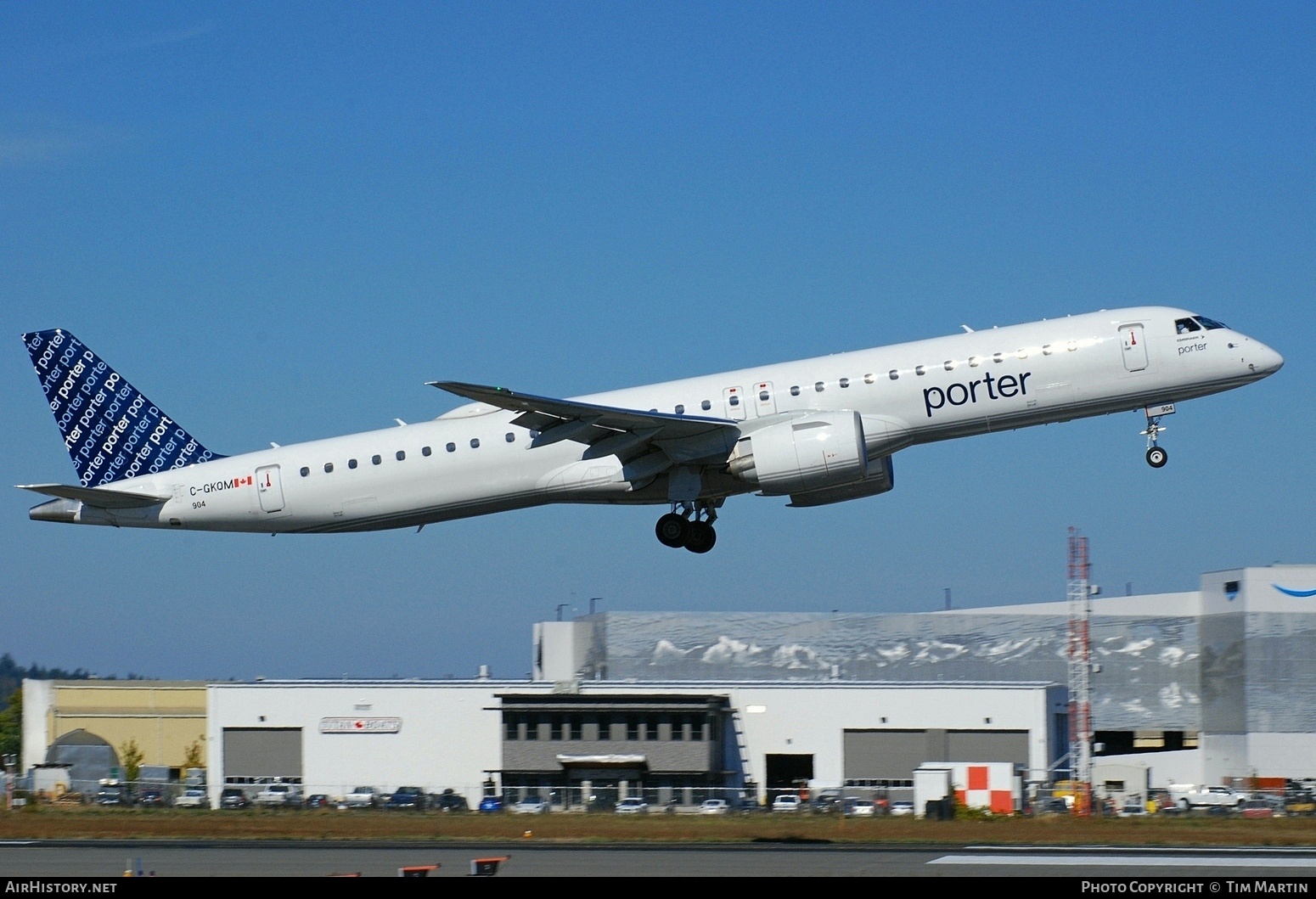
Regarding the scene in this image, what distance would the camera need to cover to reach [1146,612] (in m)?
89.6

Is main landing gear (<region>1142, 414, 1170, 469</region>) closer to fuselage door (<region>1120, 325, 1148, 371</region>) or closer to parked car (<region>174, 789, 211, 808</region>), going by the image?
fuselage door (<region>1120, 325, 1148, 371</region>)

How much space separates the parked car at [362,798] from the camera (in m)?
48.4

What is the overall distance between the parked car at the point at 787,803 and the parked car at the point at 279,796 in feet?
49.0

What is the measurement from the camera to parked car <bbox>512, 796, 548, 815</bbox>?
42397 mm

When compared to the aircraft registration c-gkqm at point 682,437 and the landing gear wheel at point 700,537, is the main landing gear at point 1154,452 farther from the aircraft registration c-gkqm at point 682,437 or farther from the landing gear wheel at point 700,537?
the landing gear wheel at point 700,537

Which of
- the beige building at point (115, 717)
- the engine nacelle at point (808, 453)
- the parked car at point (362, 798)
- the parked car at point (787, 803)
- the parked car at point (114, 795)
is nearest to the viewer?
the engine nacelle at point (808, 453)

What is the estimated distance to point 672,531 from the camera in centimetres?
3825

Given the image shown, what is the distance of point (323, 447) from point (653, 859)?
47.3 feet

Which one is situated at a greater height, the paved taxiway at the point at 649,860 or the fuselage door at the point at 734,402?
the fuselage door at the point at 734,402

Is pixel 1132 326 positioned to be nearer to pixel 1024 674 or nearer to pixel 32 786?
pixel 32 786

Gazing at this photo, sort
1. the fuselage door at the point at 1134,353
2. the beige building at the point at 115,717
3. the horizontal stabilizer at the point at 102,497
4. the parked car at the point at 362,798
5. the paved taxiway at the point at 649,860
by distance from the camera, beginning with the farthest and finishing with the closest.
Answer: the beige building at the point at 115,717
the parked car at the point at 362,798
the horizontal stabilizer at the point at 102,497
the fuselage door at the point at 1134,353
the paved taxiway at the point at 649,860

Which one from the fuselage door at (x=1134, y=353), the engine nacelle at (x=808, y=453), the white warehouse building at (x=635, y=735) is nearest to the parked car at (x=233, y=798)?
the white warehouse building at (x=635, y=735)

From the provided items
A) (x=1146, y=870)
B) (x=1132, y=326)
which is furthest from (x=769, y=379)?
(x=1146, y=870)

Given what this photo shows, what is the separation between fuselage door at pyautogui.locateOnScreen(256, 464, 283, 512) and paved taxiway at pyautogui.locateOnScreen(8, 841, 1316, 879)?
27.3ft
